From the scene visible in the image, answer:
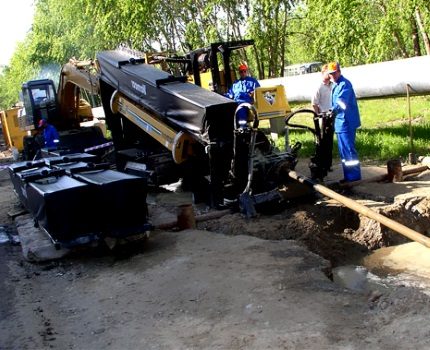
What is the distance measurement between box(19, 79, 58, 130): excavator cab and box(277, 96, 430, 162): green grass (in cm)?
610

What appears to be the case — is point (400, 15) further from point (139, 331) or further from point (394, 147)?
point (139, 331)

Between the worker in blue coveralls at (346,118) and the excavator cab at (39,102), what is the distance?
8.73m

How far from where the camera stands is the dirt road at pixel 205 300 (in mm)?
3850

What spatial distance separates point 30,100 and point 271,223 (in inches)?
394

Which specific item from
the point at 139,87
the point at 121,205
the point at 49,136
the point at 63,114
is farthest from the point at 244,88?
the point at 63,114

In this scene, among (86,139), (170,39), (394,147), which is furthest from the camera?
(170,39)

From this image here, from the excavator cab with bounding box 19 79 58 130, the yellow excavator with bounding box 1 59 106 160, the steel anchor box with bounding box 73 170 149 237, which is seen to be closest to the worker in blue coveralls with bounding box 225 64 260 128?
the yellow excavator with bounding box 1 59 106 160

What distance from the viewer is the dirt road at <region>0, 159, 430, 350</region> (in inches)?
152

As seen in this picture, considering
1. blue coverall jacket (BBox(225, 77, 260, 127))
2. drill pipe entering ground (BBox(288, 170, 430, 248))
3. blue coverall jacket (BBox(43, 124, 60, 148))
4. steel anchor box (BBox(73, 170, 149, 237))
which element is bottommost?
drill pipe entering ground (BBox(288, 170, 430, 248))

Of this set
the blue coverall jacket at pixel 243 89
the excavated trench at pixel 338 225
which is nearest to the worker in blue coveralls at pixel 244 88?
the blue coverall jacket at pixel 243 89

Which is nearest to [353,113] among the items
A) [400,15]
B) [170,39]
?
[400,15]

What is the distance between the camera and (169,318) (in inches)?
173

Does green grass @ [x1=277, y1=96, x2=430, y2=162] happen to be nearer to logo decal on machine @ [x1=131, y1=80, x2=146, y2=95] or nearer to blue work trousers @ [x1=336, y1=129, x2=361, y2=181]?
blue work trousers @ [x1=336, y1=129, x2=361, y2=181]

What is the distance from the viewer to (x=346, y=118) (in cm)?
806
